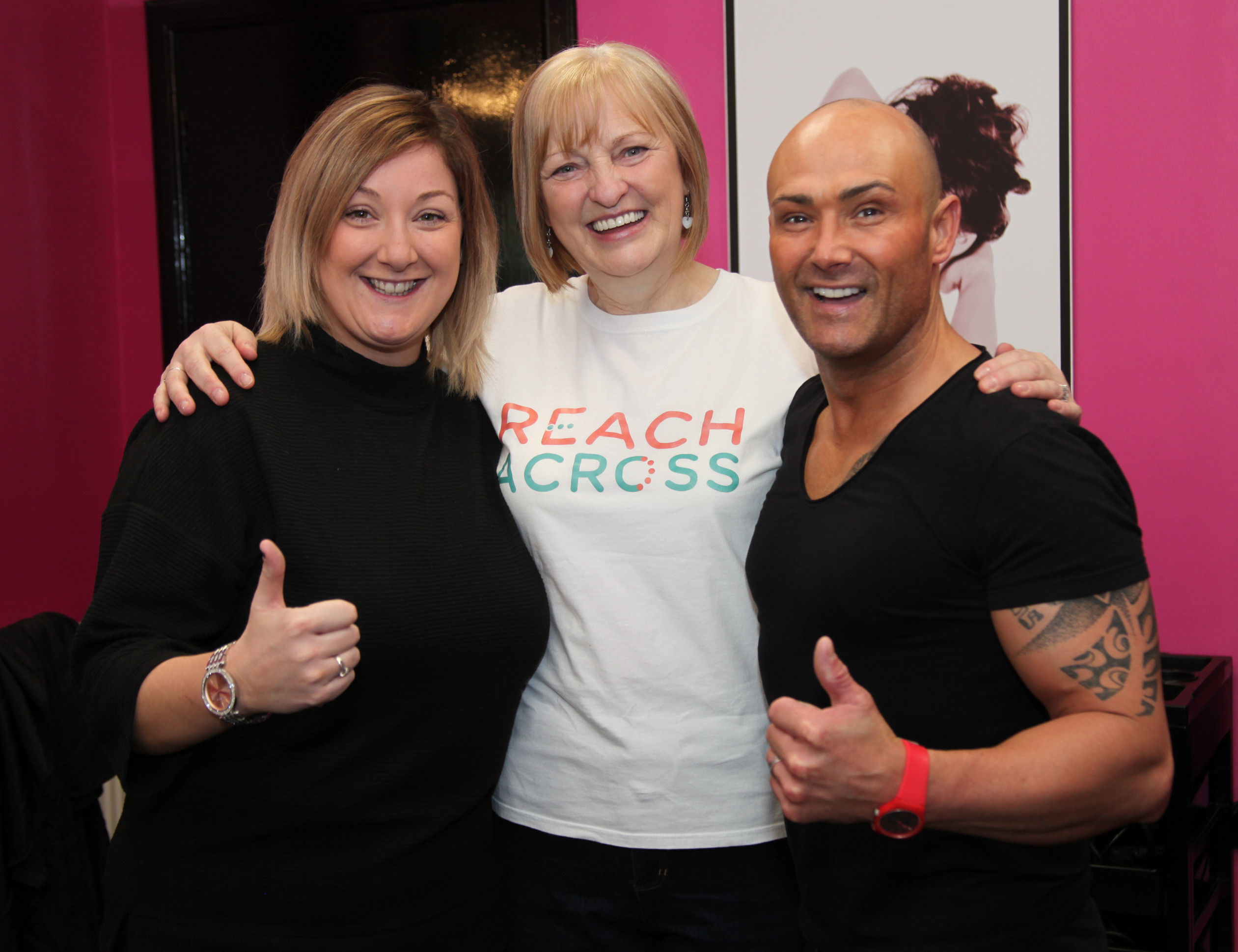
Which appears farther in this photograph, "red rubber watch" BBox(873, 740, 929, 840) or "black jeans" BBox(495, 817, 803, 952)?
"black jeans" BBox(495, 817, 803, 952)

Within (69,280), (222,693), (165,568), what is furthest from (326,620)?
(69,280)

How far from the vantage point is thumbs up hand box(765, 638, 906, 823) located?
3.36 ft

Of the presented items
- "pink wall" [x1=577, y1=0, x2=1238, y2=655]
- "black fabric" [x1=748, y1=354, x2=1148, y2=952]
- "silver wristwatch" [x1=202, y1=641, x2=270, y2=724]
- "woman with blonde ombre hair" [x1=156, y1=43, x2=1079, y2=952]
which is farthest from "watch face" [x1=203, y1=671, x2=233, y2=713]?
"pink wall" [x1=577, y1=0, x2=1238, y2=655]

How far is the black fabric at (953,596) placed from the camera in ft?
3.51

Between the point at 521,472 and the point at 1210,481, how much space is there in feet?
6.07

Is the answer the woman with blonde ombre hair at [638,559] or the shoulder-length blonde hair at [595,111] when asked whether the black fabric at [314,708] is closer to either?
the woman with blonde ombre hair at [638,559]

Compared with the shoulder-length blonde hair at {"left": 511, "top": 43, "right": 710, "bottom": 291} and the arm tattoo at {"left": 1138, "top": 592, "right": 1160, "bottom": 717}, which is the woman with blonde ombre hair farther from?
the arm tattoo at {"left": 1138, "top": 592, "right": 1160, "bottom": 717}

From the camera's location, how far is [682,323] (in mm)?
1615

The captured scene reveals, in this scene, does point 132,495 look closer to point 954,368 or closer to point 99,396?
point 954,368

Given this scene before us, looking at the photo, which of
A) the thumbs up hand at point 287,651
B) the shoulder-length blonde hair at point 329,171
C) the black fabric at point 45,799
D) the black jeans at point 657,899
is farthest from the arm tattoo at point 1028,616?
the black fabric at point 45,799

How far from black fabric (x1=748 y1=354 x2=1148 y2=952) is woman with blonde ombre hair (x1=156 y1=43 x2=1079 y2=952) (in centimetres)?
21

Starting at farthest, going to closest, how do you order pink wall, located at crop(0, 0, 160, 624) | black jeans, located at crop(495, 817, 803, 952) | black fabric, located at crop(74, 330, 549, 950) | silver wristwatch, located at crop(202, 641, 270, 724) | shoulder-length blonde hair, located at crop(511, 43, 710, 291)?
pink wall, located at crop(0, 0, 160, 624)
shoulder-length blonde hair, located at crop(511, 43, 710, 291)
black jeans, located at crop(495, 817, 803, 952)
black fabric, located at crop(74, 330, 549, 950)
silver wristwatch, located at crop(202, 641, 270, 724)

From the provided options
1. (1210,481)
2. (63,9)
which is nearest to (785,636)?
(1210,481)

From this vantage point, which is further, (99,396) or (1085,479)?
(99,396)
